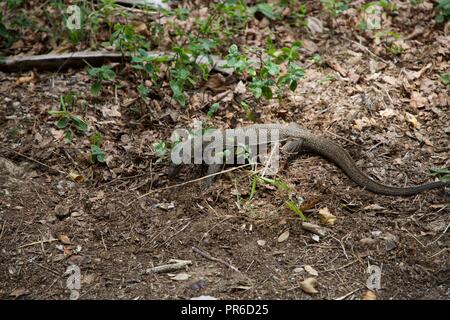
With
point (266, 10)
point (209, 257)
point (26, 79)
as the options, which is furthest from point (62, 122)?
point (266, 10)

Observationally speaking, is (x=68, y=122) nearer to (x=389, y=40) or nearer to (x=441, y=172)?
(x=441, y=172)

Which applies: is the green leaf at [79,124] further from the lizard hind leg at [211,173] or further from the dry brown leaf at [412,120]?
the dry brown leaf at [412,120]

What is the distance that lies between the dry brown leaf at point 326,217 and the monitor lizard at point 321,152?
0.48m

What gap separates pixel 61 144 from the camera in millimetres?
4535

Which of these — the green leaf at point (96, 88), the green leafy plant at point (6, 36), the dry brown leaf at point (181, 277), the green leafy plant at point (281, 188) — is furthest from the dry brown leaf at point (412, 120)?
the green leafy plant at point (6, 36)

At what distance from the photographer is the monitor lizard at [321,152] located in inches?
154

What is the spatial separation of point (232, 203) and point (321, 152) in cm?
99

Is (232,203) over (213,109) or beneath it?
beneath

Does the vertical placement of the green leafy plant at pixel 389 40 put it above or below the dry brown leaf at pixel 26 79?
above

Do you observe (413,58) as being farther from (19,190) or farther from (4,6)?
(4,6)

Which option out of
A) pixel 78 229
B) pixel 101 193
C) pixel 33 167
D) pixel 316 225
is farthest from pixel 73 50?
pixel 316 225

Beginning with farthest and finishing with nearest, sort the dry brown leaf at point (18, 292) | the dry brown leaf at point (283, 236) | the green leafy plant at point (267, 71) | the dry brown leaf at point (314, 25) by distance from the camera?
the dry brown leaf at point (314, 25) → the green leafy plant at point (267, 71) → the dry brown leaf at point (283, 236) → the dry brown leaf at point (18, 292)

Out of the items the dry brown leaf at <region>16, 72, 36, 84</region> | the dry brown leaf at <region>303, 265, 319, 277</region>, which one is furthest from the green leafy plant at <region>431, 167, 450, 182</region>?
the dry brown leaf at <region>16, 72, 36, 84</region>

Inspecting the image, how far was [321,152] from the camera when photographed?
175 inches
